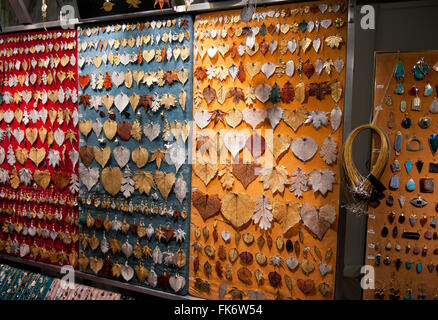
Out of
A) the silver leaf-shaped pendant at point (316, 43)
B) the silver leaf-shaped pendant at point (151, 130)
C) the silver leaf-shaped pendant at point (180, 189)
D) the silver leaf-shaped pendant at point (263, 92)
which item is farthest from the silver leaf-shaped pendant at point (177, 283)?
the silver leaf-shaped pendant at point (316, 43)

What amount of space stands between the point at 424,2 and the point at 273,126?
1.54m

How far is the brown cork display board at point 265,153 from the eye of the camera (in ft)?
6.49

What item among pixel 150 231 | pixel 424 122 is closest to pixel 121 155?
pixel 150 231

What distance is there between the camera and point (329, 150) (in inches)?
77.5

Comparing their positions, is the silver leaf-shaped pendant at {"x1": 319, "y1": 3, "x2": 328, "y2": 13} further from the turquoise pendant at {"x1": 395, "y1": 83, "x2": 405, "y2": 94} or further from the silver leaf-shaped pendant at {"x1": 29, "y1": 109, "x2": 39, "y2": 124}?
the silver leaf-shaped pendant at {"x1": 29, "y1": 109, "x2": 39, "y2": 124}

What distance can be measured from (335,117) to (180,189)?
4.18 feet

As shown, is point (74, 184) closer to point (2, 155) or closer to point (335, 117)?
point (2, 155)

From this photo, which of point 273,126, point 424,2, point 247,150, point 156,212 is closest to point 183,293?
point 156,212

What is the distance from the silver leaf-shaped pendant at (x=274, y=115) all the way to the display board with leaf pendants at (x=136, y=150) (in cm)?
63

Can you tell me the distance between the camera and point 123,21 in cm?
244

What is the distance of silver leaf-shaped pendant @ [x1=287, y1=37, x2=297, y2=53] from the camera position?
6.63 feet

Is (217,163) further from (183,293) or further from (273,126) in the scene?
(183,293)

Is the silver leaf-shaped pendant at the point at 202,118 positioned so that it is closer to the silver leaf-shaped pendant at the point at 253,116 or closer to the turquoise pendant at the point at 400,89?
the silver leaf-shaped pendant at the point at 253,116

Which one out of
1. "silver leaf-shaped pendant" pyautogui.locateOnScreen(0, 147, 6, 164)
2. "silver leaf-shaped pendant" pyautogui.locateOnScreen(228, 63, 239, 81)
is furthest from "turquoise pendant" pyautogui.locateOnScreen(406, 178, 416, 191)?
"silver leaf-shaped pendant" pyautogui.locateOnScreen(0, 147, 6, 164)
